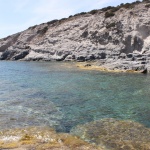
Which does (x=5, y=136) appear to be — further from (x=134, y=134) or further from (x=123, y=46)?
(x=123, y=46)

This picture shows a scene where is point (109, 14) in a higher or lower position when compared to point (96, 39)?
higher

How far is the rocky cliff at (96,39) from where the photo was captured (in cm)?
5116

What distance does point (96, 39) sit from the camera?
67.9m

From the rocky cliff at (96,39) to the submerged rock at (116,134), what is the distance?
2710 cm

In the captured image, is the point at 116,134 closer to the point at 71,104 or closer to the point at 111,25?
the point at 71,104

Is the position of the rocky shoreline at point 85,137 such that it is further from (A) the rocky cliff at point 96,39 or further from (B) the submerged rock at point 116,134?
(A) the rocky cliff at point 96,39

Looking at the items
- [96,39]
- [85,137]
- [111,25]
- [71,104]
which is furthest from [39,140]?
[111,25]

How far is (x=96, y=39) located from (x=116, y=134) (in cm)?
5539

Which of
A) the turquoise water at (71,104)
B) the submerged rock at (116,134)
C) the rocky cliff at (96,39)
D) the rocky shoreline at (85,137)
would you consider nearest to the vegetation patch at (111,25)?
the rocky cliff at (96,39)

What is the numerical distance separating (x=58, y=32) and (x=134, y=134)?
70.6 meters

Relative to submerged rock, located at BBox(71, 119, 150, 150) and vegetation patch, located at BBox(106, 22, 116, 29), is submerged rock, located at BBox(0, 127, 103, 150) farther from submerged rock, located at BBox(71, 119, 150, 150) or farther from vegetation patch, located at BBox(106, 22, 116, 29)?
vegetation patch, located at BBox(106, 22, 116, 29)

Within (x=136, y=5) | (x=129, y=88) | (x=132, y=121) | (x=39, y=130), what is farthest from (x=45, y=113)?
(x=136, y=5)

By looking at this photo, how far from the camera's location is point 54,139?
43.5 feet

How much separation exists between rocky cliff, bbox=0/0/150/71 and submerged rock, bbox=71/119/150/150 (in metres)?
27.1
